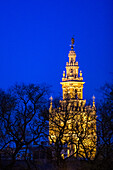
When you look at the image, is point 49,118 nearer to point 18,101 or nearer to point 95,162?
point 18,101

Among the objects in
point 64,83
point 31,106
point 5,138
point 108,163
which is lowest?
point 108,163

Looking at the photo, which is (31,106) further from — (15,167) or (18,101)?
(15,167)

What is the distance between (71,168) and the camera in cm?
5150

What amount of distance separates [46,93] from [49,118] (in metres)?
2.99

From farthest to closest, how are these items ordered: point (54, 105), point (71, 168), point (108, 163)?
point (54, 105), point (71, 168), point (108, 163)

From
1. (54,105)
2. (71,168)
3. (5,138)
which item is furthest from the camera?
(54,105)

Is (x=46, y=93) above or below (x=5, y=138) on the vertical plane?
above

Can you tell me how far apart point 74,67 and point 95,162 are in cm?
8831

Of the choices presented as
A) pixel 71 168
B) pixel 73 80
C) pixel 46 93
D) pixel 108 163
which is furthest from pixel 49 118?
pixel 73 80

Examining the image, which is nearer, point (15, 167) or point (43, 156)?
point (15, 167)

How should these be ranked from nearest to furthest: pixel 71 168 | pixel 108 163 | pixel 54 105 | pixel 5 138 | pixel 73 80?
1. pixel 108 163
2. pixel 5 138
3. pixel 71 168
4. pixel 54 105
5. pixel 73 80

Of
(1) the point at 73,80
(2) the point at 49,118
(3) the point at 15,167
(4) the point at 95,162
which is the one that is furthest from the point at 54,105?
(1) the point at 73,80

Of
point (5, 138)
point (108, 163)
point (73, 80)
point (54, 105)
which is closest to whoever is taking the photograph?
point (108, 163)

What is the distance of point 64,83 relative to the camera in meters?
131
